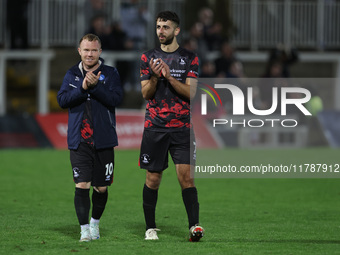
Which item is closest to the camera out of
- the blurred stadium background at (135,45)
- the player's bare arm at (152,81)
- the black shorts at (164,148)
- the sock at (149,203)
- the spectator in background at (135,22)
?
the player's bare arm at (152,81)

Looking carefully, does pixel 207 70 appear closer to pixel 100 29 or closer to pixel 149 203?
pixel 100 29

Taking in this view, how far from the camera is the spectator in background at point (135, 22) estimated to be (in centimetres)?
2434

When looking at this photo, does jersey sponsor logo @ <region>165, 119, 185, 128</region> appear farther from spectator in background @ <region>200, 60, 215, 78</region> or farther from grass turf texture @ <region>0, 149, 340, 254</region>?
spectator in background @ <region>200, 60, 215, 78</region>

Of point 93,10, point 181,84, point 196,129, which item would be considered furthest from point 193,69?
point 93,10

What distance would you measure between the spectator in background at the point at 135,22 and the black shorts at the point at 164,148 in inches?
637

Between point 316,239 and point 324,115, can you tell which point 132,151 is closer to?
point 324,115

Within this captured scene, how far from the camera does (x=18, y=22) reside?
2381cm

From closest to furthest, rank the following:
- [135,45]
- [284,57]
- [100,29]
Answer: [100,29] < [284,57] < [135,45]

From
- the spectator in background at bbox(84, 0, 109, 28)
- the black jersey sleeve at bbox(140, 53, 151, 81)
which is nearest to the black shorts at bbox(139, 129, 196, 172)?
the black jersey sleeve at bbox(140, 53, 151, 81)

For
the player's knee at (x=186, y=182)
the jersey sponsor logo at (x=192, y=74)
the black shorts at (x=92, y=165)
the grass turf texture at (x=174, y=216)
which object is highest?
the jersey sponsor logo at (x=192, y=74)

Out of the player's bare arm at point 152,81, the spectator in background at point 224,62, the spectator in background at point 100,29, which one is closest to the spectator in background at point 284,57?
the spectator in background at point 224,62

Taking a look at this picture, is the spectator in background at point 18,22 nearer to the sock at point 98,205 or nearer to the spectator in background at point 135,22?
the spectator in background at point 135,22

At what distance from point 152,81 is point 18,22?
1645 cm

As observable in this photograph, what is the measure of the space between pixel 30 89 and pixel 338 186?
13.8 meters
